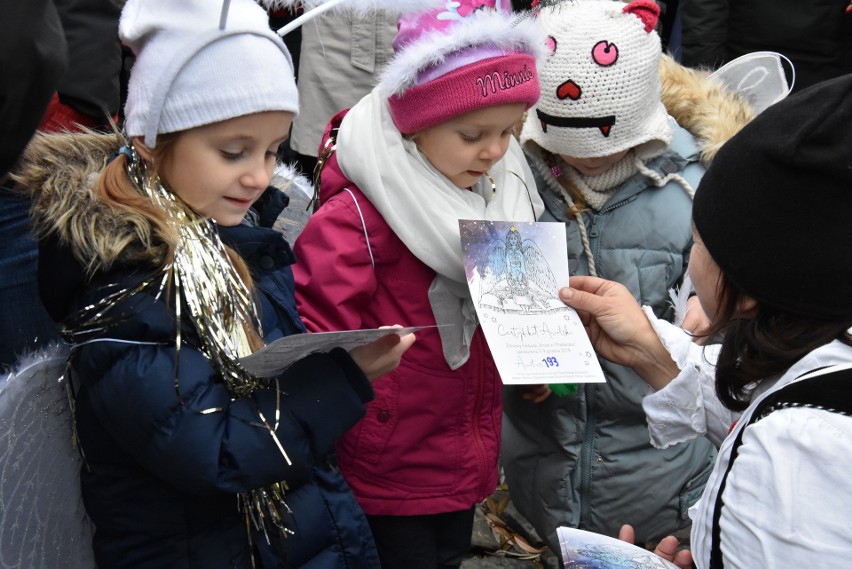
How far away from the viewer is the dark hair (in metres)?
1.48

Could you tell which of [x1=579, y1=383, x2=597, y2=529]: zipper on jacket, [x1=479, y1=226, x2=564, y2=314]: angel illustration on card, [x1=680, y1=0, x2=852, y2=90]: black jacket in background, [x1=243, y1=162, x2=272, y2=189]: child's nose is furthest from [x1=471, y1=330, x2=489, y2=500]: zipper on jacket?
[x1=680, y1=0, x2=852, y2=90]: black jacket in background

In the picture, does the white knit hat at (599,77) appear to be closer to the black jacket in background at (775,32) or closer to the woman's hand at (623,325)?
the woman's hand at (623,325)

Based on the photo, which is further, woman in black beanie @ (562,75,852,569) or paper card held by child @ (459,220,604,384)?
paper card held by child @ (459,220,604,384)

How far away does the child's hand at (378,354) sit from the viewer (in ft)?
5.99

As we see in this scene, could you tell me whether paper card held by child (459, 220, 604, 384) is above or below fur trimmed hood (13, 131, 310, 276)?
below

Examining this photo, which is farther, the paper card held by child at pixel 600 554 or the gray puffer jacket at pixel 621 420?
the gray puffer jacket at pixel 621 420

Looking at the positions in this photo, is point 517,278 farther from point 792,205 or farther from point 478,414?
point 792,205

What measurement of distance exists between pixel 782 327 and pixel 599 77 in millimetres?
987

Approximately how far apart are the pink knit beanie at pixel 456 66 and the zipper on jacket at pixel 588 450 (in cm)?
84

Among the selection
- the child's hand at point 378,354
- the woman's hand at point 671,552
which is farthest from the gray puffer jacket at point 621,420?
the child's hand at point 378,354

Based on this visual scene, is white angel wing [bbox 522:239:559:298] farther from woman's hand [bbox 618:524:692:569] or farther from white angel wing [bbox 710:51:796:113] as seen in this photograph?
white angel wing [bbox 710:51:796:113]

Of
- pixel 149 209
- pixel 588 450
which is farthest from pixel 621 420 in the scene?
pixel 149 209

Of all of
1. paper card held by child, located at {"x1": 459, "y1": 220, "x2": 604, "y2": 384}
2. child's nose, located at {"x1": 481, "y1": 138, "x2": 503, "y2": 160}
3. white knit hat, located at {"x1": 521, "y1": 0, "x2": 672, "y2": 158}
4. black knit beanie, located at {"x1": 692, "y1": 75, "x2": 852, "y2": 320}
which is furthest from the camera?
white knit hat, located at {"x1": 521, "y1": 0, "x2": 672, "y2": 158}

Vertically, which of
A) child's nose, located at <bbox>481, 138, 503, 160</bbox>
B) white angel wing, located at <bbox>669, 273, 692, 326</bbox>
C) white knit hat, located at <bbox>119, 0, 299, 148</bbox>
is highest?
white knit hat, located at <bbox>119, 0, 299, 148</bbox>
